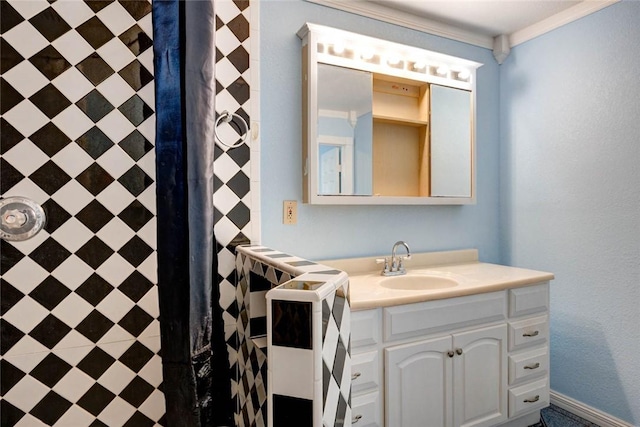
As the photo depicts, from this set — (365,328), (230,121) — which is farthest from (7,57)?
(365,328)

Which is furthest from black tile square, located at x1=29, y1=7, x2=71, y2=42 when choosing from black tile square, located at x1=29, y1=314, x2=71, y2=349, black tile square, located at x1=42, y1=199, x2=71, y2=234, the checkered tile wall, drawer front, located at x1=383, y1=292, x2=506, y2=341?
drawer front, located at x1=383, y1=292, x2=506, y2=341

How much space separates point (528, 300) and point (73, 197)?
2.06m

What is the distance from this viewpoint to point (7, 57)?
1.18m

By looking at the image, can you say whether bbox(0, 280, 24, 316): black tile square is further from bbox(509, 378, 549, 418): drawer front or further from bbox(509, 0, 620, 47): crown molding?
bbox(509, 0, 620, 47): crown molding

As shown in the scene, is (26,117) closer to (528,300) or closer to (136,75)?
(136,75)

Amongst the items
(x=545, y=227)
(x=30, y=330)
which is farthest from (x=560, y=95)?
(x=30, y=330)

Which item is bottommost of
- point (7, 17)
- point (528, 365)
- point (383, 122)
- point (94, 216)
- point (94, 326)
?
point (528, 365)

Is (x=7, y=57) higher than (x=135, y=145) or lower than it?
higher

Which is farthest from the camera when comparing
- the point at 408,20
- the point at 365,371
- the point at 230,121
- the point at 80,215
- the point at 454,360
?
the point at 408,20

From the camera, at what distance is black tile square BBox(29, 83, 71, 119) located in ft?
4.00

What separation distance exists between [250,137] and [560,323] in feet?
6.93

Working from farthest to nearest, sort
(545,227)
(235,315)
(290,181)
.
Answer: (545,227) < (290,181) < (235,315)

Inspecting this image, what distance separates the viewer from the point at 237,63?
1535mm

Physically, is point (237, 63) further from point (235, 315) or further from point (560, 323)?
point (560, 323)
